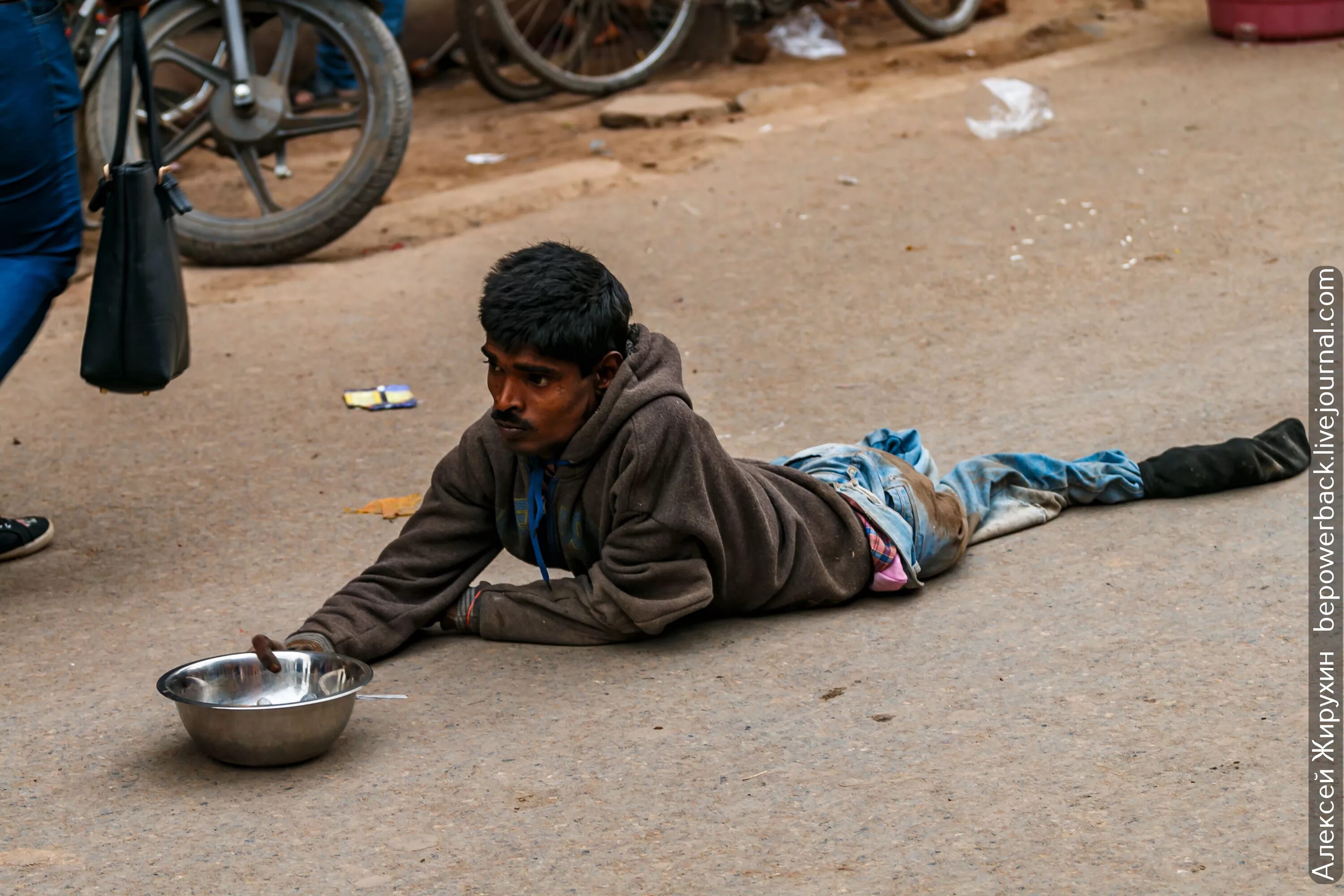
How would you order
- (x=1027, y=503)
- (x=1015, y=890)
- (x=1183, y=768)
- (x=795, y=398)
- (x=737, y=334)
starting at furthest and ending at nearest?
(x=737, y=334) → (x=795, y=398) → (x=1027, y=503) → (x=1183, y=768) → (x=1015, y=890)

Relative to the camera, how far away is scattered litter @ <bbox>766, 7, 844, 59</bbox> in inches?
332

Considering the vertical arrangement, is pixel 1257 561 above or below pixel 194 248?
below

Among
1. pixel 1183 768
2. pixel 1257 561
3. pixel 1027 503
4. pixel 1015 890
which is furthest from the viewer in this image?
pixel 1027 503

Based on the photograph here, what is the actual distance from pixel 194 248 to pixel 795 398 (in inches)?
98.2

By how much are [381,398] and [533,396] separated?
74.2 inches

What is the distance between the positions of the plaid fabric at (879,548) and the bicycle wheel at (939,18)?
6022 millimetres

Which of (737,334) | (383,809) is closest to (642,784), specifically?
(383,809)

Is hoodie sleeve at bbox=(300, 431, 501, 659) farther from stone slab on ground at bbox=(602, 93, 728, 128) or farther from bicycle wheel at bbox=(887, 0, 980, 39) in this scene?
bicycle wheel at bbox=(887, 0, 980, 39)

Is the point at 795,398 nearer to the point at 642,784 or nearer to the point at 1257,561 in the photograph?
the point at 1257,561

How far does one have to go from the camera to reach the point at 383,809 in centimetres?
231

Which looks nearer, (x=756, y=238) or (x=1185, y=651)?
(x=1185, y=651)

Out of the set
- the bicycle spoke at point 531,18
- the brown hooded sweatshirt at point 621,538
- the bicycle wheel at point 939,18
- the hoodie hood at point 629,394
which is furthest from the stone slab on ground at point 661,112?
the hoodie hood at point 629,394

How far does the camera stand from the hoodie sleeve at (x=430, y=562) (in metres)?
2.81

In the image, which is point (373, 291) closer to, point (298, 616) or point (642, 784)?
point (298, 616)
